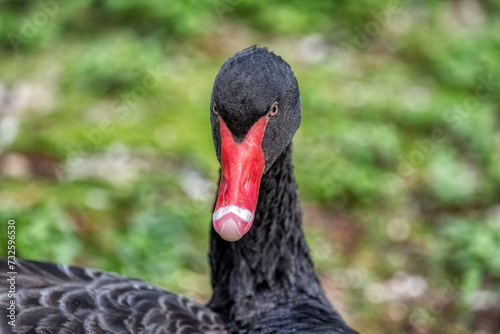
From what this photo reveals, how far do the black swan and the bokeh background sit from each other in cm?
113

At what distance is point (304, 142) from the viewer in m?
5.74

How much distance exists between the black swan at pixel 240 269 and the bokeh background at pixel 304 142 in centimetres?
113

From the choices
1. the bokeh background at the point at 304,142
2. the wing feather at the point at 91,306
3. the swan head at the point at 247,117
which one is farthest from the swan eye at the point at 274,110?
the bokeh background at the point at 304,142

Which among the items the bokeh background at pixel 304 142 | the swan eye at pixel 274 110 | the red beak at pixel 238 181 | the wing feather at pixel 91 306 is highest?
the bokeh background at pixel 304 142

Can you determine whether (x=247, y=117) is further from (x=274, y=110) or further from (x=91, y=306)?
(x=91, y=306)

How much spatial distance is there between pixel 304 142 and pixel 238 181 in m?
3.47

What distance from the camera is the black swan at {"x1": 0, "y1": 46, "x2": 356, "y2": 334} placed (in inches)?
94.3

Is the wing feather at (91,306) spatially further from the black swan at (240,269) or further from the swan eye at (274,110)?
the swan eye at (274,110)

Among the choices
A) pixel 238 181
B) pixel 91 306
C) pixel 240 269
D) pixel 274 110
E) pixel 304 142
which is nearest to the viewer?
pixel 238 181

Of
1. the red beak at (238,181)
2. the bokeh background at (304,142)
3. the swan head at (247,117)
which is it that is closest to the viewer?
the red beak at (238,181)

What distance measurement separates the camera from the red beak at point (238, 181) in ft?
7.13

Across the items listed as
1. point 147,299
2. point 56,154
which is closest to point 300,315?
point 147,299

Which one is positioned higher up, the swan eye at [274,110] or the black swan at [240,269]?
the swan eye at [274,110]

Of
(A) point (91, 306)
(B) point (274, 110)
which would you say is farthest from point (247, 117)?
(A) point (91, 306)
